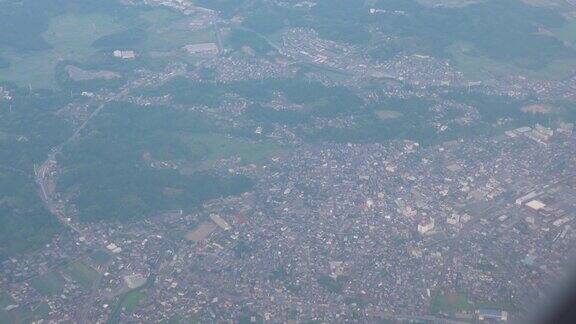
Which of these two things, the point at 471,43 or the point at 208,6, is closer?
the point at 471,43

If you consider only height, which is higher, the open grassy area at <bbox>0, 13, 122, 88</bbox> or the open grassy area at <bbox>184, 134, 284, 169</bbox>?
the open grassy area at <bbox>184, 134, 284, 169</bbox>

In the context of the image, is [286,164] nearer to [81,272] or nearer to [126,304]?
[81,272]

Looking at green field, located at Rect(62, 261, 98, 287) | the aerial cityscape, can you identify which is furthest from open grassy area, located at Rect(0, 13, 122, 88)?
green field, located at Rect(62, 261, 98, 287)

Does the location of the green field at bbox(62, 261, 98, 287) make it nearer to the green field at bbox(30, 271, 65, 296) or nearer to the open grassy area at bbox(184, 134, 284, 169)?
the green field at bbox(30, 271, 65, 296)

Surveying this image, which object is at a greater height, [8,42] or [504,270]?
[504,270]

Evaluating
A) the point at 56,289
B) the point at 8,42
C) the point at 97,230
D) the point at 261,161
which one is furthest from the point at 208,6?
the point at 56,289

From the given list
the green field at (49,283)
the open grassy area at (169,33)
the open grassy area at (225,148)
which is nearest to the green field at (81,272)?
the green field at (49,283)

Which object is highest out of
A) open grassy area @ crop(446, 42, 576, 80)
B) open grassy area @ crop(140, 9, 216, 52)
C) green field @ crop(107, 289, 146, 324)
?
open grassy area @ crop(446, 42, 576, 80)

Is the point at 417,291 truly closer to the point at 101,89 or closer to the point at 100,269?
the point at 100,269
